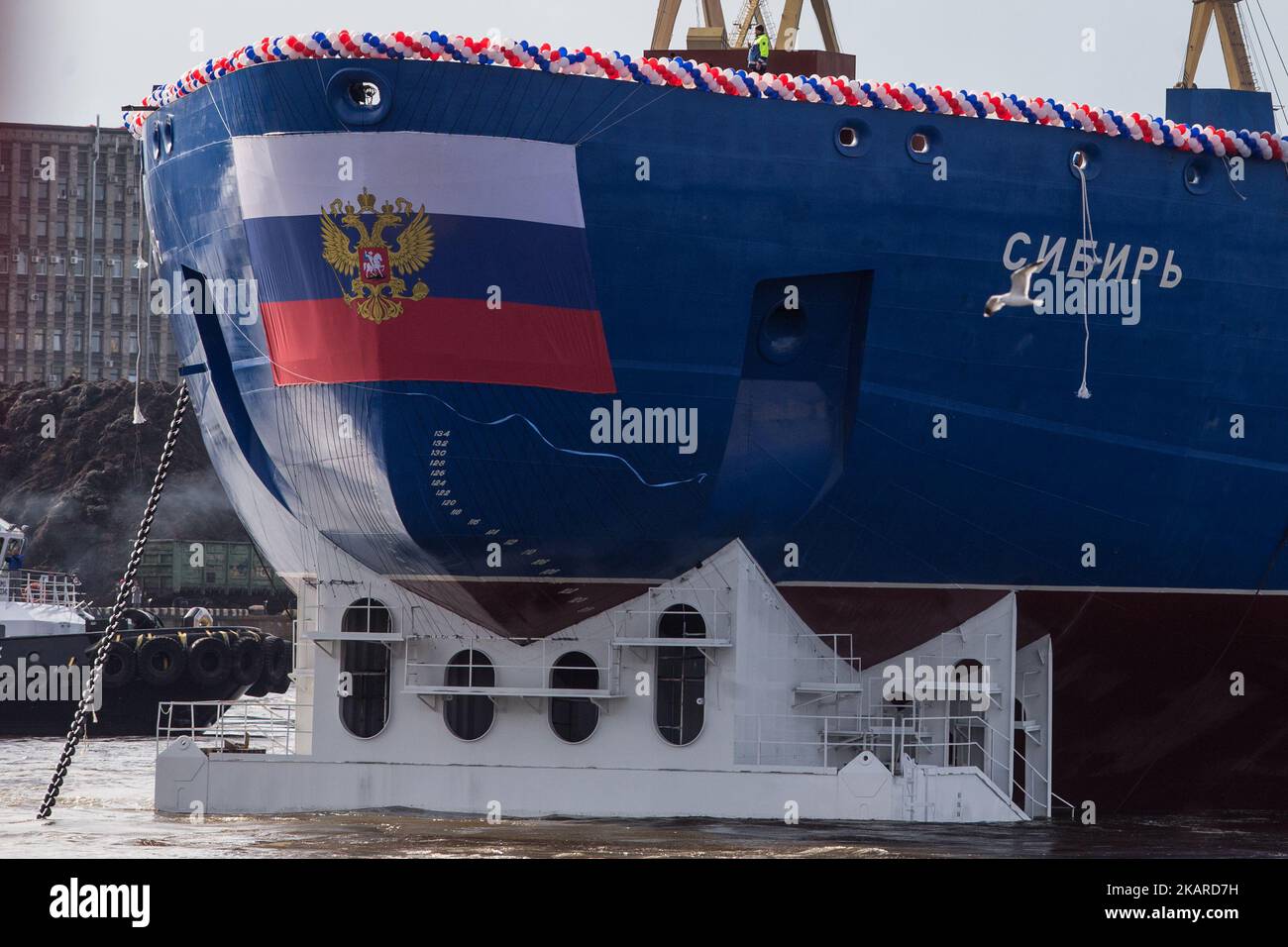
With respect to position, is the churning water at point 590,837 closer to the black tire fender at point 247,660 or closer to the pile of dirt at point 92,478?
the black tire fender at point 247,660

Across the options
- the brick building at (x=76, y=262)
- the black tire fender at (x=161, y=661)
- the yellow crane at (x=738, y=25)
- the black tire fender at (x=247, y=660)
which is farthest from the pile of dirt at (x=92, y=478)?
the yellow crane at (x=738, y=25)

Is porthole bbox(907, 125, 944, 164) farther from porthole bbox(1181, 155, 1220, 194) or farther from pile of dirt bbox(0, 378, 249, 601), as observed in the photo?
pile of dirt bbox(0, 378, 249, 601)

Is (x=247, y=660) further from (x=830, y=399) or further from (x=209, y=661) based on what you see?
(x=830, y=399)

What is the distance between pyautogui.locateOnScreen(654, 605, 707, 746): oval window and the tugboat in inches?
936

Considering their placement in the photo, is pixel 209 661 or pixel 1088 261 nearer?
pixel 1088 261

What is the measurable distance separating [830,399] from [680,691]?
3151mm

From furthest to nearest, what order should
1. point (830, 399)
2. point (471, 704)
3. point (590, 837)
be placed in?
point (471, 704), point (830, 399), point (590, 837)

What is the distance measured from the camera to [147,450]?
8581cm

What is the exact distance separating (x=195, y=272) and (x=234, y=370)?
1068 millimetres

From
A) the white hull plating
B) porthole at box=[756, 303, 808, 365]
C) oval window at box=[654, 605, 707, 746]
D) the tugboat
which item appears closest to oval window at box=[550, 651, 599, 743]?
the white hull plating

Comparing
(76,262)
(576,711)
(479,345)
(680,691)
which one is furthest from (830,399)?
(76,262)

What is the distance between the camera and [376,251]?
18688 millimetres
